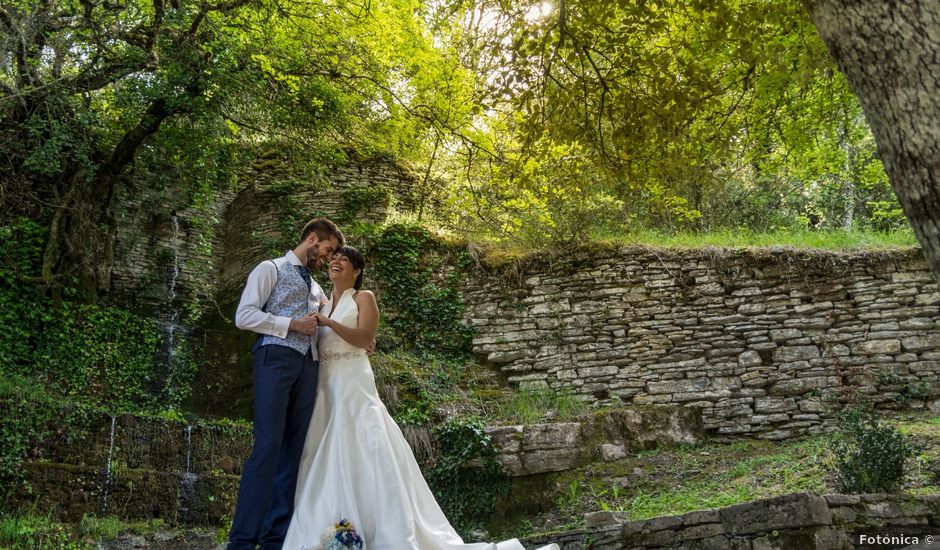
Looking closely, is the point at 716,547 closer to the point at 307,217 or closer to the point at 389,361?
the point at 389,361

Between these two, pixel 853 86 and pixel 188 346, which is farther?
pixel 188 346

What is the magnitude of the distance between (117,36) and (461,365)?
619 cm

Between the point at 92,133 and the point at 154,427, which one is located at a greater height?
the point at 92,133

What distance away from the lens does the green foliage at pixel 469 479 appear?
7371 millimetres

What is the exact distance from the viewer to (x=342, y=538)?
352 cm

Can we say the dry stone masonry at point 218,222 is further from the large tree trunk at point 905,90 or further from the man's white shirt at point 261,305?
the large tree trunk at point 905,90

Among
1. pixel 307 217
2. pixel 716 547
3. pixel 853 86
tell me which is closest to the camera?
pixel 853 86

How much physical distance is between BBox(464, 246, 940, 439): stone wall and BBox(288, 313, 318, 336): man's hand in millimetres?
5691

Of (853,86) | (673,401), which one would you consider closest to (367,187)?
(673,401)

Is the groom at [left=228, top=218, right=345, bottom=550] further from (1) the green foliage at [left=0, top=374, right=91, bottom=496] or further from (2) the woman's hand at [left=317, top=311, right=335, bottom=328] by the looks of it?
(1) the green foliage at [left=0, top=374, right=91, bottom=496]

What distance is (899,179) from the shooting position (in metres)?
2.11

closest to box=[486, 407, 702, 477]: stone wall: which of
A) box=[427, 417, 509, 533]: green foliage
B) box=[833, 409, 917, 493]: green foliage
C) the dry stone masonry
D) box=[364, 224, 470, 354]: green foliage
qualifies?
box=[427, 417, 509, 533]: green foliage

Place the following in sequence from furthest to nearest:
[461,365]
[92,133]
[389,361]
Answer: [92,133]
[461,365]
[389,361]

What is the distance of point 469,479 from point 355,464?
383 centimetres
